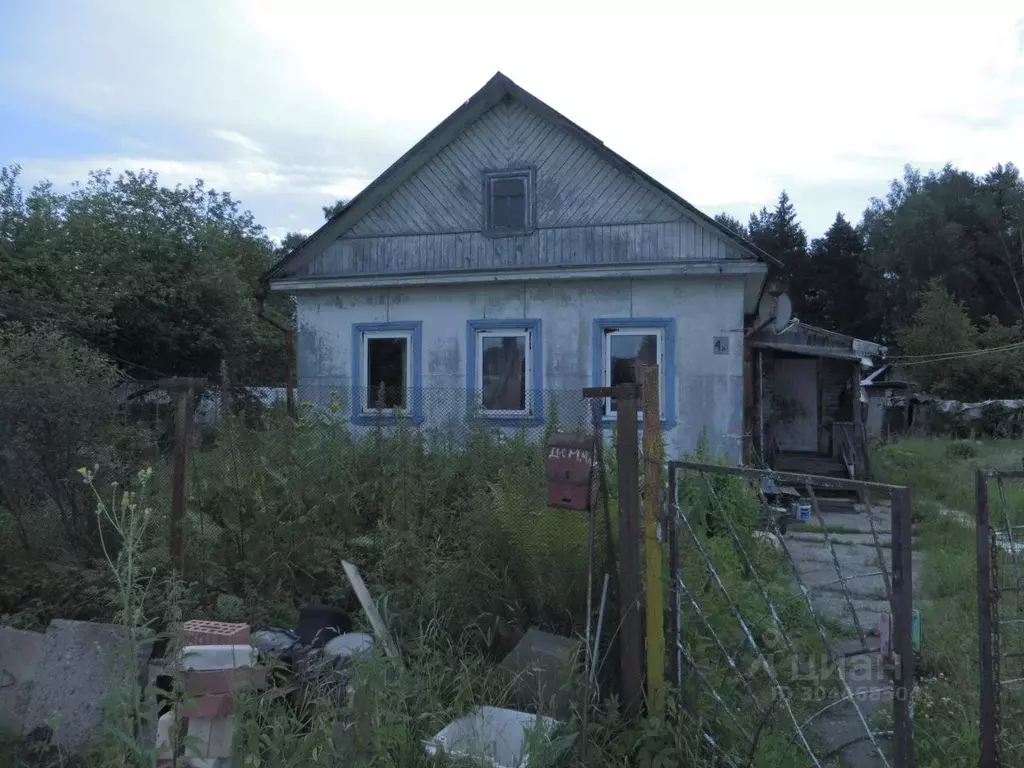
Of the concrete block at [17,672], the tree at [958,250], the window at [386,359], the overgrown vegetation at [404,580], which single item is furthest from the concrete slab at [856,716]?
the tree at [958,250]

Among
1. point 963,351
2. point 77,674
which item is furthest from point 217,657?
point 963,351

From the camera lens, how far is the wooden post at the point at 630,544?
381 centimetres

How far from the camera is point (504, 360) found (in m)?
11.4

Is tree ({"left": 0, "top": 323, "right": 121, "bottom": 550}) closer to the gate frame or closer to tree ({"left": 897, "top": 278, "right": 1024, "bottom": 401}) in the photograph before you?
the gate frame

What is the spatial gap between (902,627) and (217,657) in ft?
9.12

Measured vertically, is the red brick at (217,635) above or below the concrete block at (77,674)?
above

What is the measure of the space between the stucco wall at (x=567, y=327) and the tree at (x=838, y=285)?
43.7 meters

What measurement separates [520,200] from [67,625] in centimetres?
847

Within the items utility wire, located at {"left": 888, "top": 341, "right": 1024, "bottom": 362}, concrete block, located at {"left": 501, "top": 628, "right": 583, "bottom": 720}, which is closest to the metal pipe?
concrete block, located at {"left": 501, "top": 628, "right": 583, "bottom": 720}

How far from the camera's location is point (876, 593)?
22.7 feet

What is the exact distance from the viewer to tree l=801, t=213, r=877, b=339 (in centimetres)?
5094

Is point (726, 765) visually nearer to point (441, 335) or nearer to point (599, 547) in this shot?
point (599, 547)

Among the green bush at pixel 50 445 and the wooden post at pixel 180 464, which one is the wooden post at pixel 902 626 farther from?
the green bush at pixel 50 445

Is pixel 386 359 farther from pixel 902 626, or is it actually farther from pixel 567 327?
pixel 902 626
